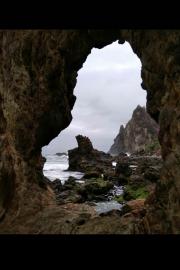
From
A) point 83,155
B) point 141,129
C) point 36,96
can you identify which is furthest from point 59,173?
point 141,129

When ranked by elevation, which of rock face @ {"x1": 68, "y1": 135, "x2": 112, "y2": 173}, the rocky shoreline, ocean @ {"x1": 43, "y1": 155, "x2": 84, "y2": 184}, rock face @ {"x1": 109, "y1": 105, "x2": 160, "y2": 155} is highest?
rock face @ {"x1": 109, "y1": 105, "x2": 160, "y2": 155}

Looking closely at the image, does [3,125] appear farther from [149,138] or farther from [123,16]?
[149,138]

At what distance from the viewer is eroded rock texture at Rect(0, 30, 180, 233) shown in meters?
17.5

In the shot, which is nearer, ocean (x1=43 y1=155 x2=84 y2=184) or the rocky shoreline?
the rocky shoreline

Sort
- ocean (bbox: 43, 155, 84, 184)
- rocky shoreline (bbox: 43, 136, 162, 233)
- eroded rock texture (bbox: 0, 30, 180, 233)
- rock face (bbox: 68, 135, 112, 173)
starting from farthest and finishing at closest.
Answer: rock face (bbox: 68, 135, 112, 173) → ocean (bbox: 43, 155, 84, 184) → eroded rock texture (bbox: 0, 30, 180, 233) → rocky shoreline (bbox: 43, 136, 162, 233)

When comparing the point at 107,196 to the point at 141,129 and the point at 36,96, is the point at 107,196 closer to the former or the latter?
the point at 36,96

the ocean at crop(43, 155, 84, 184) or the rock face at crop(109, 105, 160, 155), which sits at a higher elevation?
the rock face at crop(109, 105, 160, 155)

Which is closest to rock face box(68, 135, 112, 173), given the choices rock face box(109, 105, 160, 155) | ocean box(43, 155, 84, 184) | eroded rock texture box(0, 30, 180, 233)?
ocean box(43, 155, 84, 184)

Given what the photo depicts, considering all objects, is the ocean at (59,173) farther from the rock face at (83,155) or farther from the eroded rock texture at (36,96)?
the eroded rock texture at (36,96)

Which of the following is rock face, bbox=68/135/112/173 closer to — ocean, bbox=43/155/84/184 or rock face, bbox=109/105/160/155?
ocean, bbox=43/155/84/184
